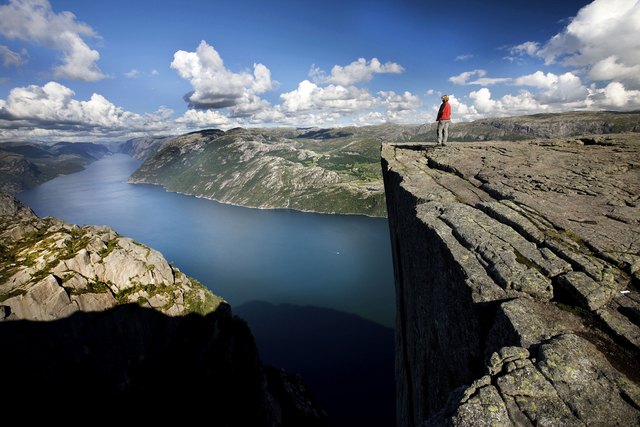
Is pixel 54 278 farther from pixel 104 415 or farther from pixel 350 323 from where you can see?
pixel 350 323

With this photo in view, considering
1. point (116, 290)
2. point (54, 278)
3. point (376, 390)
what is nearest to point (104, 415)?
point (116, 290)

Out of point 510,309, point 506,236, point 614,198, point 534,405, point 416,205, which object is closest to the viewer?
point 534,405

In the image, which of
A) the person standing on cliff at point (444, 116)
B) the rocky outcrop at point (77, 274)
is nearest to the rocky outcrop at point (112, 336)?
the rocky outcrop at point (77, 274)

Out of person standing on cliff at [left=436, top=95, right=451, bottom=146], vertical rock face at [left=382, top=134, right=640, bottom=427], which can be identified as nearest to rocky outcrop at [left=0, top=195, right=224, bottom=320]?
vertical rock face at [left=382, top=134, right=640, bottom=427]

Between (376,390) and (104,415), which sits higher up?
(104,415)

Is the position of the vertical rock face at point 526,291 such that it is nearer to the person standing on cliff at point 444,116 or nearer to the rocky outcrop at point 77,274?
the person standing on cliff at point 444,116

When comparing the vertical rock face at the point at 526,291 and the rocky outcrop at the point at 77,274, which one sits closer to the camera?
the vertical rock face at the point at 526,291

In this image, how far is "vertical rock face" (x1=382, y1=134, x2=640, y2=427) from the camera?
6723 millimetres

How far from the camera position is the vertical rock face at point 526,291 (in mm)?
6723

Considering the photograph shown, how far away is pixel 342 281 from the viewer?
152125 millimetres

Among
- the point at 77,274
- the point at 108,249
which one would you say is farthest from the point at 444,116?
the point at 108,249

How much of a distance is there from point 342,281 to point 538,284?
145423 millimetres

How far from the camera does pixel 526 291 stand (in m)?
9.85

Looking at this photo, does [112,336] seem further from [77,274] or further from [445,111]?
[445,111]
